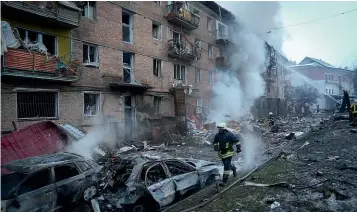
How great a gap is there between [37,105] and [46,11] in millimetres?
3943

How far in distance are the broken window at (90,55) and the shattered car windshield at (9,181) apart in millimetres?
9351

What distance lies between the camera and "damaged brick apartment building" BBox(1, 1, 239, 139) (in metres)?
11.4

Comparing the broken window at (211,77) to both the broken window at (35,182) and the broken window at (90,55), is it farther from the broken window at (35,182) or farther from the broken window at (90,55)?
the broken window at (35,182)

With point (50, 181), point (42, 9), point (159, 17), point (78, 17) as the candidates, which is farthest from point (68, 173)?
point (159, 17)

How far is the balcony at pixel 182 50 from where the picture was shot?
66.7 feet

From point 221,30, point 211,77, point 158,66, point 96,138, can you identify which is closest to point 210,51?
point 211,77

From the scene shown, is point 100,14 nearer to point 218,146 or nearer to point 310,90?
point 218,146

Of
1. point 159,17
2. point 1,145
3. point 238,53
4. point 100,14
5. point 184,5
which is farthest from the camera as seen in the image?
point 238,53

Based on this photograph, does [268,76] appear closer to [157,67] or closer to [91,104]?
[157,67]

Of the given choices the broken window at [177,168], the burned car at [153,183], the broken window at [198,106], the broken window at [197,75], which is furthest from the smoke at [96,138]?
the broken window at [197,75]

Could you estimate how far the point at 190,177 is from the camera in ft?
24.1

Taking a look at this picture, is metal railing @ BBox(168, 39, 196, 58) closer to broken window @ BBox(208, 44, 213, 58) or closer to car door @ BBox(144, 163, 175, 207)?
broken window @ BBox(208, 44, 213, 58)

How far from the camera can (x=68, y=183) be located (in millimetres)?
6590

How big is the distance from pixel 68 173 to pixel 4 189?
1.39 meters
